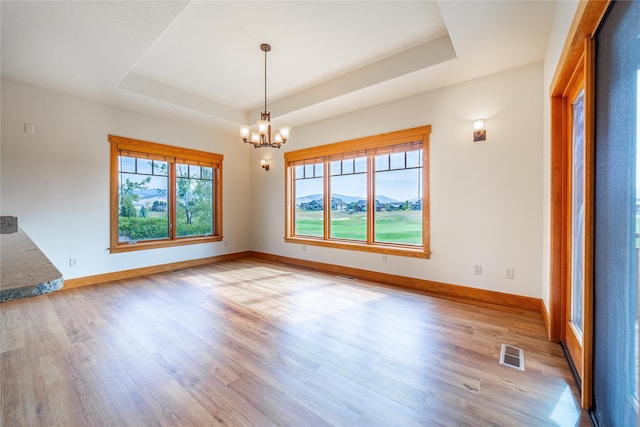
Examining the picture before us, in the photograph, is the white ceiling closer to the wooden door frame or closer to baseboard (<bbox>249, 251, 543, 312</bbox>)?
the wooden door frame

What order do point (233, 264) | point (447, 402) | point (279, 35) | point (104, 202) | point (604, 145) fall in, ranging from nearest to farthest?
point (604, 145)
point (447, 402)
point (279, 35)
point (104, 202)
point (233, 264)

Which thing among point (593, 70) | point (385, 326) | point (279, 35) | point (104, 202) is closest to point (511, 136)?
point (593, 70)

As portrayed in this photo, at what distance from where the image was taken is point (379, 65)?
145 inches

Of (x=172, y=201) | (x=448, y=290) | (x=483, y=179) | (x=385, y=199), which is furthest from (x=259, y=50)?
(x=448, y=290)

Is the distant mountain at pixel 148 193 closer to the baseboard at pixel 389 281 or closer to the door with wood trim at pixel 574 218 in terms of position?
the baseboard at pixel 389 281

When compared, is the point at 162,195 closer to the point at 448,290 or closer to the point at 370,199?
the point at 370,199

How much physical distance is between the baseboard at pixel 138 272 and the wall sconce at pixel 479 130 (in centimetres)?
531

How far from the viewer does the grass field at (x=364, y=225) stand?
14.0ft

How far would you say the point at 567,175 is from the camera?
235 centimetres

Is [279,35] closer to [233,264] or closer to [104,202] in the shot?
[104,202]

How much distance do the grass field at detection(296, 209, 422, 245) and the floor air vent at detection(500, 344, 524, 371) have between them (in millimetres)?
1996

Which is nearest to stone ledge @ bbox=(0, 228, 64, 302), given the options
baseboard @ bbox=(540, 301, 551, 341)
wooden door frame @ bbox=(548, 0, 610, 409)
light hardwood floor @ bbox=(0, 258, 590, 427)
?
light hardwood floor @ bbox=(0, 258, 590, 427)

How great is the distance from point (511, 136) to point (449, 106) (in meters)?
0.90

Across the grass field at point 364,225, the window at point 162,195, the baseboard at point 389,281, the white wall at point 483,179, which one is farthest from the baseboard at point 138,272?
the white wall at point 483,179
